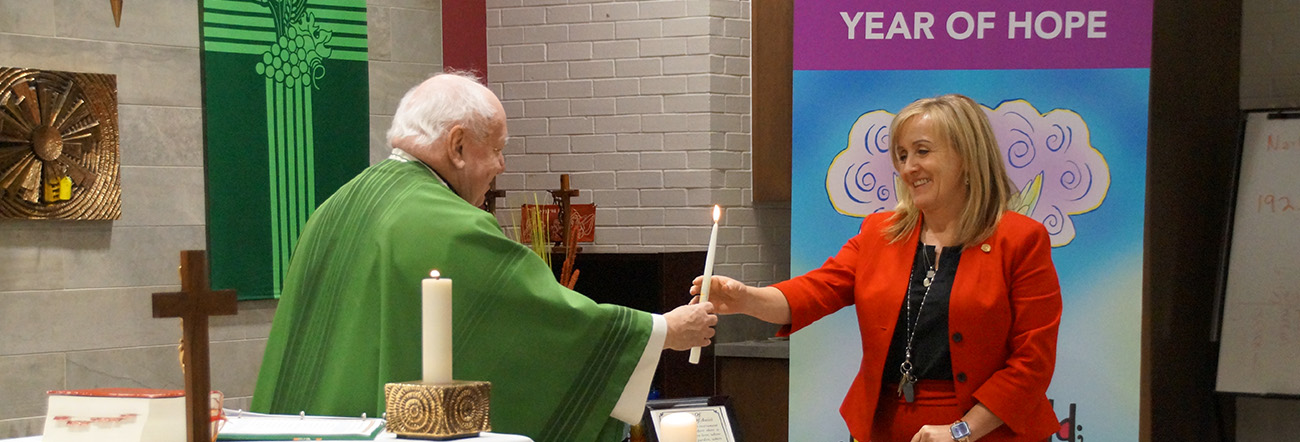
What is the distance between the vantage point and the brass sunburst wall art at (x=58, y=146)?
453cm

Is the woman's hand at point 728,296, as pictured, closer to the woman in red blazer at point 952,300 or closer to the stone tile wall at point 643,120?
the woman in red blazer at point 952,300

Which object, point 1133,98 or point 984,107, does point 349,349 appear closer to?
point 984,107

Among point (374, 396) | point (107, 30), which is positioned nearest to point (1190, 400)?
point (374, 396)

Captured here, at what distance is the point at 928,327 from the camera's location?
9.80ft

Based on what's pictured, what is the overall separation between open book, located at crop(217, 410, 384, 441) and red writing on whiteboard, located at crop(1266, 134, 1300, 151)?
4254mm

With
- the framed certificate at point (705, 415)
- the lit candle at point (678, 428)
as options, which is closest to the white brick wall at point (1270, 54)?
the framed certificate at point (705, 415)

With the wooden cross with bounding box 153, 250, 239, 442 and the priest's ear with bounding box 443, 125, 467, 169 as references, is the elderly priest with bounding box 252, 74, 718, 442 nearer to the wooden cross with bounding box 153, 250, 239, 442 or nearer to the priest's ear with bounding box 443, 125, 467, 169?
the priest's ear with bounding box 443, 125, 467, 169

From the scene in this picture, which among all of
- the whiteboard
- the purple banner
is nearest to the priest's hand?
the purple banner

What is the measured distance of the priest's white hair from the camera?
9.52ft

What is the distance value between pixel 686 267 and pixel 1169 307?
1.98m

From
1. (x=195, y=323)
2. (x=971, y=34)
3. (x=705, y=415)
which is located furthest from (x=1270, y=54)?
(x=195, y=323)

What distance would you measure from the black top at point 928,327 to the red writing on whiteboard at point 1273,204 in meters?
2.72

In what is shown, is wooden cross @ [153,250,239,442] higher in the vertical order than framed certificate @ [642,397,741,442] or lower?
higher

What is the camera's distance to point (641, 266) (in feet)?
18.7
